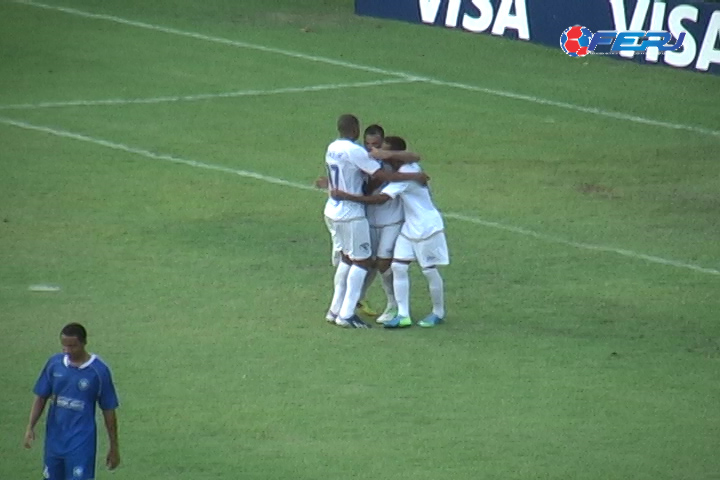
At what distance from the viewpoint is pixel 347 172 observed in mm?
13961

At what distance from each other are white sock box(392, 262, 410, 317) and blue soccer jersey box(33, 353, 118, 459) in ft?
15.8

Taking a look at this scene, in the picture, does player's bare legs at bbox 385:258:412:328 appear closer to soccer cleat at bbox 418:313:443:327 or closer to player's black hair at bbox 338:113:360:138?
soccer cleat at bbox 418:313:443:327

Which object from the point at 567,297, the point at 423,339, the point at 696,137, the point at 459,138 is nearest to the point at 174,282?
the point at 423,339

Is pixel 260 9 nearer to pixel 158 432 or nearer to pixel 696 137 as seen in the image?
pixel 696 137

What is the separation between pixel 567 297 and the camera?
617 inches

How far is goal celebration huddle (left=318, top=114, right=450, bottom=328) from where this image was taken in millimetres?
13961

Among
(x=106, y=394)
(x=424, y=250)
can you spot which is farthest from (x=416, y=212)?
(x=106, y=394)

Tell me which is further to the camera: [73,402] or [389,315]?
[389,315]

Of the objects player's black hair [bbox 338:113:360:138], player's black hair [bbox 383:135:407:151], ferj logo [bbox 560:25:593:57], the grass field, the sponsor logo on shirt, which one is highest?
player's black hair [bbox 338:113:360:138]

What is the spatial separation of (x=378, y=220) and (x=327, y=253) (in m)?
2.72

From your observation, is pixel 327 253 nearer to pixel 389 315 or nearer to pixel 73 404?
pixel 389 315

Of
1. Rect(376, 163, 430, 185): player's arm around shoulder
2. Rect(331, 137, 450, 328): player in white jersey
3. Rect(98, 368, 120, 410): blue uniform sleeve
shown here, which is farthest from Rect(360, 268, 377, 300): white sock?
Rect(98, 368, 120, 410): blue uniform sleeve

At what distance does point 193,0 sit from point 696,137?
13.3 metres

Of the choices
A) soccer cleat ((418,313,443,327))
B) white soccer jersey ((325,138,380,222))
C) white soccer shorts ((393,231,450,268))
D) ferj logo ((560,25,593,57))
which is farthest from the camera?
ferj logo ((560,25,593,57))
